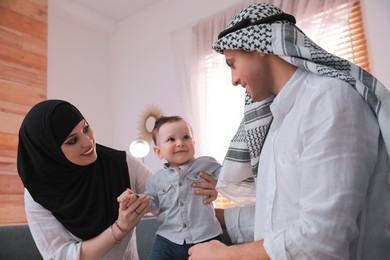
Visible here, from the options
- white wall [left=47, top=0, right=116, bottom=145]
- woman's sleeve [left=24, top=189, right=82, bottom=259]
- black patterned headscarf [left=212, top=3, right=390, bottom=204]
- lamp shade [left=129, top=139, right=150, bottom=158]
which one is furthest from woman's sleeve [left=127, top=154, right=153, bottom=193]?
white wall [left=47, top=0, right=116, bottom=145]

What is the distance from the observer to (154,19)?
5418 millimetres

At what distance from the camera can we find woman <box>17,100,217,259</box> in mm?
1622

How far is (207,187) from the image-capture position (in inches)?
65.4

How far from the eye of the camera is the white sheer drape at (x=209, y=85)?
4.31 meters

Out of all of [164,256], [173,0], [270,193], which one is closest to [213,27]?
[173,0]

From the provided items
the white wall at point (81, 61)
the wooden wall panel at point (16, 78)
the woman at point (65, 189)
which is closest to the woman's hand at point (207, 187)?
the woman at point (65, 189)

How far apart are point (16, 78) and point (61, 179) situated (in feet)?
7.18

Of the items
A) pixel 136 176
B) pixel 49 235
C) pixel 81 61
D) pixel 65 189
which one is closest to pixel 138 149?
pixel 81 61

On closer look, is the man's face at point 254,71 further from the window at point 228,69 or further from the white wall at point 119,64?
the white wall at point 119,64

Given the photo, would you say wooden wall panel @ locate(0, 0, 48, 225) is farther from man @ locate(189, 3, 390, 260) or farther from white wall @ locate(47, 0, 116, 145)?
man @ locate(189, 3, 390, 260)

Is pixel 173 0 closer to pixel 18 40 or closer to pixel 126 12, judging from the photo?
pixel 126 12

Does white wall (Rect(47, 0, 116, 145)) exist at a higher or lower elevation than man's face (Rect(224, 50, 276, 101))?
higher

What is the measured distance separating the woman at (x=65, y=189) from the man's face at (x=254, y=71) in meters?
0.61

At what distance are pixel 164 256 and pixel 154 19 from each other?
14.3 feet
